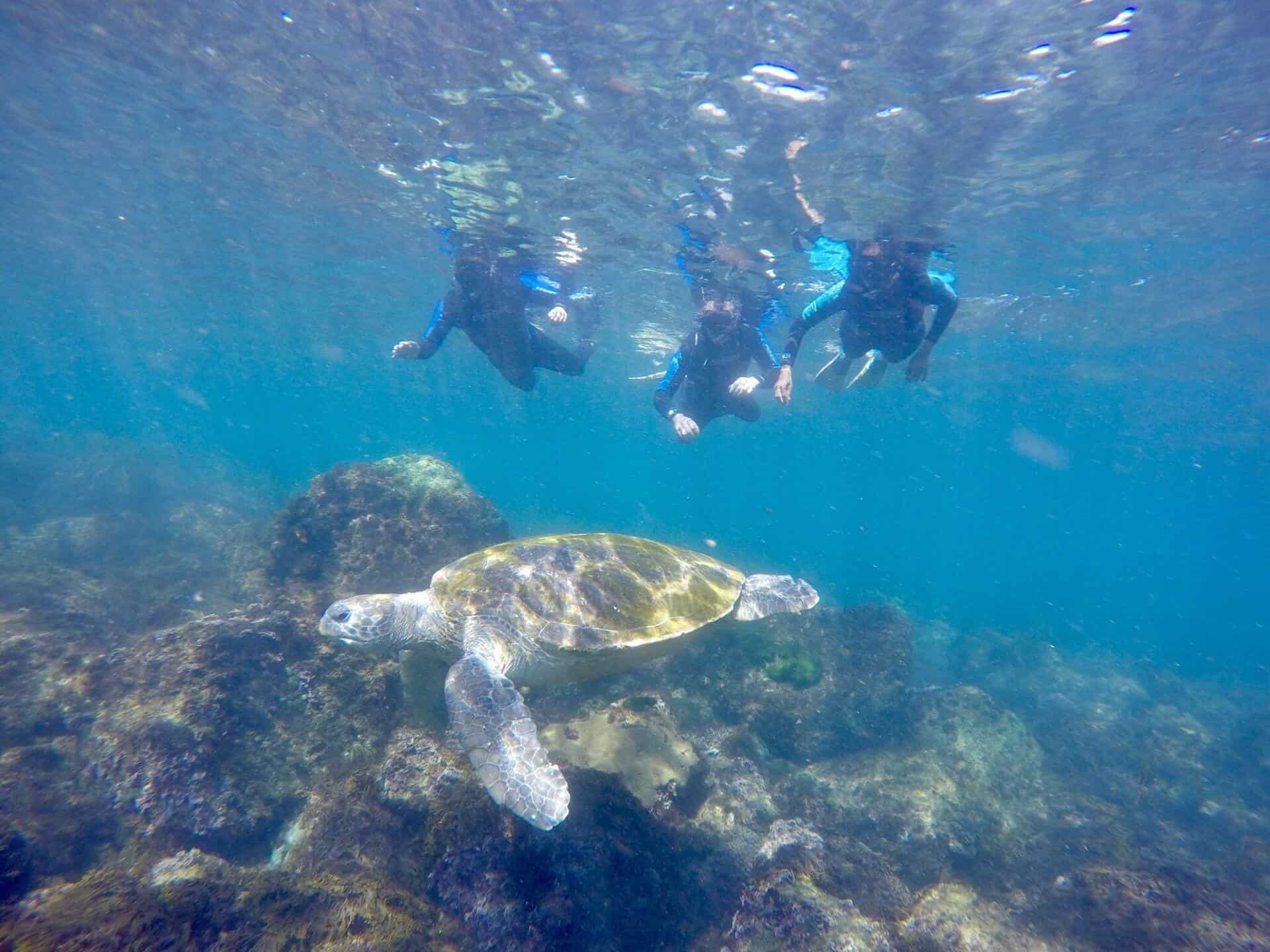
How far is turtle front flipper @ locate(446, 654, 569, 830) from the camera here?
393 cm

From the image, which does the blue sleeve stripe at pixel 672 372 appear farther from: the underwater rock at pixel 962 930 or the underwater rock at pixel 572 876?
the underwater rock at pixel 962 930

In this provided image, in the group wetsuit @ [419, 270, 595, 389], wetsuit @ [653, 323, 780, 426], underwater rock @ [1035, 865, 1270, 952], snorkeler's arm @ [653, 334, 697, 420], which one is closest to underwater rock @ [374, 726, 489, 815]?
underwater rock @ [1035, 865, 1270, 952]

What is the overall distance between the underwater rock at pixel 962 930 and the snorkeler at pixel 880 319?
6.29 m

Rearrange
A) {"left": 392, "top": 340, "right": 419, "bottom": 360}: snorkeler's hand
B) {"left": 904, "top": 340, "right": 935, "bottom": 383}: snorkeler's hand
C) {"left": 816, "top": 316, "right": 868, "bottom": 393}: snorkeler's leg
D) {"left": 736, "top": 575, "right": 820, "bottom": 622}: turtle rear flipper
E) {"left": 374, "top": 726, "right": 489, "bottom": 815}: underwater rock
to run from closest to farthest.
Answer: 1. {"left": 374, "top": 726, "right": 489, "bottom": 815}: underwater rock
2. {"left": 736, "top": 575, "right": 820, "bottom": 622}: turtle rear flipper
3. {"left": 904, "top": 340, "right": 935, "bottom": 383}: snorkeler's hand
4. {"left": 392, "top": 340, "right": 419, "bottom": 360}: snorkeler's hand
5. {"left": 816, "top": 316, "right": 868, "bottom": 393}: snorkeler's leg

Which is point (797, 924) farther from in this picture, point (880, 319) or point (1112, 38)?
point (1112, 38)

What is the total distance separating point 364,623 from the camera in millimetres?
5426

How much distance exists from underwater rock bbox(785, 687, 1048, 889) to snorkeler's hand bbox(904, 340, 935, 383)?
5.96 metres

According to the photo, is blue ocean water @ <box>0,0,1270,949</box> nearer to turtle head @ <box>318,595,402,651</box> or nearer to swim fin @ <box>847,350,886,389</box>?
swim fin @ <box>847,350,886,389</box>

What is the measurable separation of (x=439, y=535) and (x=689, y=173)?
9653mm

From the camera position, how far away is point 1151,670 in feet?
74.4

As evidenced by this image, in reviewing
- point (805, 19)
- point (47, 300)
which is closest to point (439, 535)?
point (805, 19)

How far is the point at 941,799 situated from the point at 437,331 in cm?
1149

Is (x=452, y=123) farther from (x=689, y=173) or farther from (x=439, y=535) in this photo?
(x=439, y=535)

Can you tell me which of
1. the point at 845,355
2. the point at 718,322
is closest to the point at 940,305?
the point at 845,355
